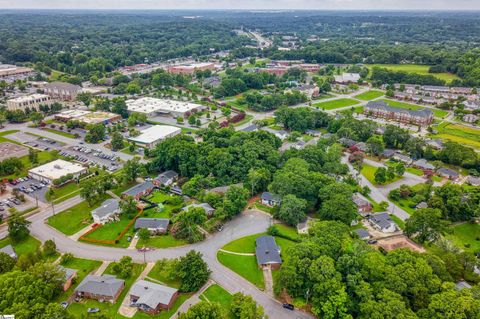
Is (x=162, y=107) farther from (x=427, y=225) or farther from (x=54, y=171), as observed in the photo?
(x=427, y=225)

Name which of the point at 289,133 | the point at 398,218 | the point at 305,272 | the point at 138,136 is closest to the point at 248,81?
the point at 289,133

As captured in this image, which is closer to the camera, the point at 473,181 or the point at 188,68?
the point at 473,181

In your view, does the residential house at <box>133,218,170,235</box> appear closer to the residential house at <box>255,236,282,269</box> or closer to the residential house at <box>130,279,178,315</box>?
the residential house at <box>130,279,178,315</box>

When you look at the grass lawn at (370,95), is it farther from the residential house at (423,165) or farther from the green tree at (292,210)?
the green tree at (292,210)

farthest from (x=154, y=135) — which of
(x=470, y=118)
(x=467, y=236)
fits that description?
(x=470, y=118)

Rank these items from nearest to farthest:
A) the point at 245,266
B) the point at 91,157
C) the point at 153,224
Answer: the point at 245,266
the point at 153,224
the point at 91,157

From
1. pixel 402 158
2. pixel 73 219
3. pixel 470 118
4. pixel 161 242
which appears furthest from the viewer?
pixel 470 118
